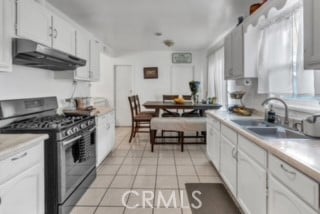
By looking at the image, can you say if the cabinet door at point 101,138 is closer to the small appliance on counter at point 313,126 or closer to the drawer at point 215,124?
the drawer at point 215,124

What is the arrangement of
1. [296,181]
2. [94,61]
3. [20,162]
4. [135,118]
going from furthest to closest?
1. [135,118]
2. [94,61]
3. [20,162]
4. [296,181]

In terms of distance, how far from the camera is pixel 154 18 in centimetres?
399

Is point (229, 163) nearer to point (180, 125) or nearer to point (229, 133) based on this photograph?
point (229, 133)

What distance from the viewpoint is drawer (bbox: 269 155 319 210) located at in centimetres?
103

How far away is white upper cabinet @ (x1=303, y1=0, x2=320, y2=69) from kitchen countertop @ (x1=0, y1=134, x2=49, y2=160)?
1948mm

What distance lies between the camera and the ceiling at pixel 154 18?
331cm

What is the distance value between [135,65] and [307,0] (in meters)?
6.03

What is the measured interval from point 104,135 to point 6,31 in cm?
214

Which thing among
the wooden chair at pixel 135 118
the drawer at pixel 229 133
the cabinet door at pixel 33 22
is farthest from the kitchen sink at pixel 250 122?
the wooden chair at pixel 135 118

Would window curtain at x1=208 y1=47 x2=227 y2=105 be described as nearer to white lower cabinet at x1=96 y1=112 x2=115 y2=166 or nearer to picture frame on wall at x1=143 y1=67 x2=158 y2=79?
picture frame on wall at x1=143 y1=67 x2=158 y2=79

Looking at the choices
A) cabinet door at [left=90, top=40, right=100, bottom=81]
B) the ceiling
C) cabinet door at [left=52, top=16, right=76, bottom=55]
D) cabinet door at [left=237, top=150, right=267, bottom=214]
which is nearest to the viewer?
cabinet door at [left=237, top=150, right=267, bottom=214]

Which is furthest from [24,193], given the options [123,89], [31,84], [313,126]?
[123,89]

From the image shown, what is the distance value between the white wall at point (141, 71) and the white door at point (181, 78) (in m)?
0.13

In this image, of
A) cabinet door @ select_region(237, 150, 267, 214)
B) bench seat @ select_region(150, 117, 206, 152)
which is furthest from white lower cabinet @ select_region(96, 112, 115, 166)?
cabinet door @ select_region(237, 150, 267, 214)
